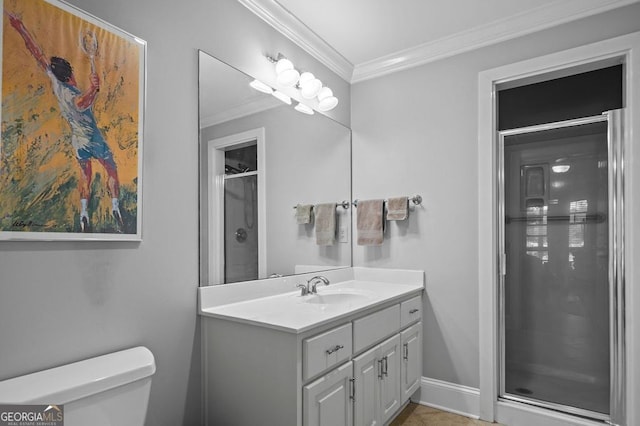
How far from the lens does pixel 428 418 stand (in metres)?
2.34

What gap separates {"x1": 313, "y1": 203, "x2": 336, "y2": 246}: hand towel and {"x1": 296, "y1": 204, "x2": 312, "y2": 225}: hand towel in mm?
71

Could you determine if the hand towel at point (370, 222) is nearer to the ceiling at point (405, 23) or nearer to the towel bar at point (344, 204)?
the towel bar at point (344, 204)

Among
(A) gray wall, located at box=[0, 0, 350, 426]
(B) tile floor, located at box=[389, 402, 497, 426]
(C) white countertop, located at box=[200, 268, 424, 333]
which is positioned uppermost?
(A) gray wall, located at box=[0, 0, 350, 426]

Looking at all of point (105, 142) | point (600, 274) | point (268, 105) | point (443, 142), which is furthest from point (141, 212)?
point (600, 274)

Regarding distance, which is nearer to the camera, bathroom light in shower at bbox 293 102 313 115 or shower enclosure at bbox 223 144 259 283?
shower enclosure at bbox 223 144 259 283

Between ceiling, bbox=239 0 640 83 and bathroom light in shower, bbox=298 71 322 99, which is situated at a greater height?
ceiling, bbox=239 0 640 83

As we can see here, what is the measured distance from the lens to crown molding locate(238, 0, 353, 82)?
2.06m

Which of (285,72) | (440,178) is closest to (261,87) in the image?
(285,72)

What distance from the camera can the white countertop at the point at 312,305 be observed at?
1.54 metres

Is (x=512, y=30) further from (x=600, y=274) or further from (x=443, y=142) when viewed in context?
(x=600, y=274)

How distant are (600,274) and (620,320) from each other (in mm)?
256

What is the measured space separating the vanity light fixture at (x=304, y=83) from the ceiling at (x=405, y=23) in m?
0.22

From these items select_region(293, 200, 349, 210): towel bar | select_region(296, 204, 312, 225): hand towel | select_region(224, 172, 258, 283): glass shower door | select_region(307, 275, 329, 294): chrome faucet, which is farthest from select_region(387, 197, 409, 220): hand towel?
select_region(224, 172, 258, 283): glass shower door
